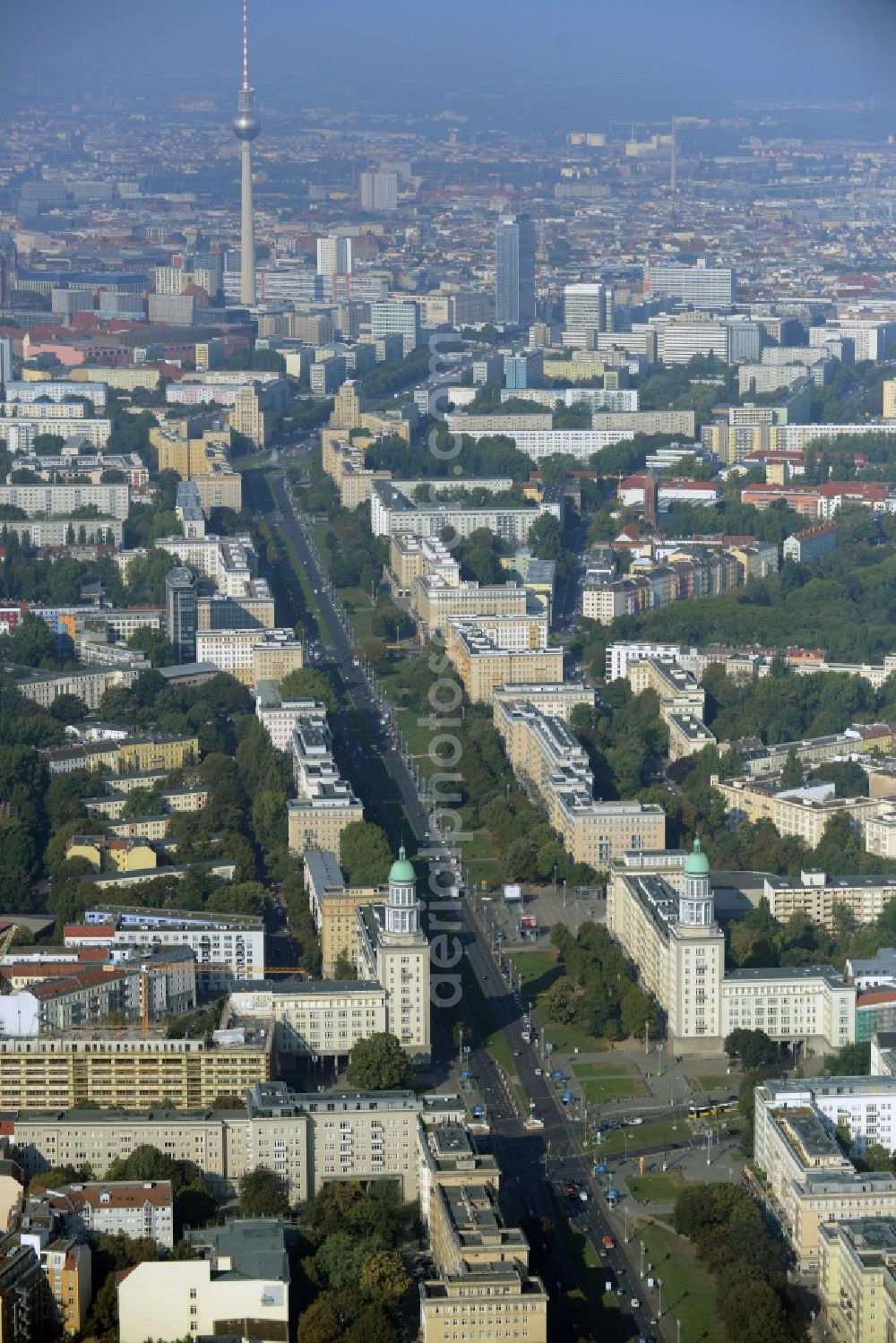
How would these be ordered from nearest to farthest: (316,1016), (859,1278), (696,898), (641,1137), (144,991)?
(859,1278), (641,1137), (316,1016), (144,991), (696,898)

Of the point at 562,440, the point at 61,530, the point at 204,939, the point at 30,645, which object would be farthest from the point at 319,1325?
the point at 562,440

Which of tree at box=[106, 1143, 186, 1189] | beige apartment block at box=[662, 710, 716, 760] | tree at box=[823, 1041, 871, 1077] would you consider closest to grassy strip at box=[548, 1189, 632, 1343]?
tree at box=[106, 1143, 186, 1189]

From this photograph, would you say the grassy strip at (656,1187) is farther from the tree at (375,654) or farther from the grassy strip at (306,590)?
the grassy strip at (306,590)

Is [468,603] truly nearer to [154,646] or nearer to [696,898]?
[154,646]

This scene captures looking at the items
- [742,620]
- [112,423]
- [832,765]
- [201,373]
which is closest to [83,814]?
[832,765]

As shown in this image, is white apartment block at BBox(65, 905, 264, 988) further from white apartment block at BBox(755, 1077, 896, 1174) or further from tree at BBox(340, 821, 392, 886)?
white apartment block at BBox(755, 1077, 896, 1174)
